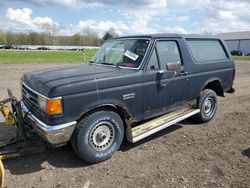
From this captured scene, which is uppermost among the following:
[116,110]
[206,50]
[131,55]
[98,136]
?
[206,50]

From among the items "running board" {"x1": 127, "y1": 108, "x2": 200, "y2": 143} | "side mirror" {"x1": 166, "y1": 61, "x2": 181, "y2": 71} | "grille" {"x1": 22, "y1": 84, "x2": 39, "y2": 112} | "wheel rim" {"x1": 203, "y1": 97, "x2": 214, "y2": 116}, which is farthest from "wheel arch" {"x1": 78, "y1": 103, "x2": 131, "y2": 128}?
"wheel rim" {"x1": 203, "y1": 97, "x2": 214, "y2": 116}

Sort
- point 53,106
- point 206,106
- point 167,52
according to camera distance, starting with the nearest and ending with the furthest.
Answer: point 53,106 → point 167,52 → point 206,106

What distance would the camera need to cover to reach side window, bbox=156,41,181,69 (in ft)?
16.0

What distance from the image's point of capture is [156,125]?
4.88m

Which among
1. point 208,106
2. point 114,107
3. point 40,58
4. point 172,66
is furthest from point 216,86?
point 40,58

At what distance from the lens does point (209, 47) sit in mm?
6238

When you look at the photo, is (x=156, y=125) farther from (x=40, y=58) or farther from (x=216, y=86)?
(x=40, y=58)

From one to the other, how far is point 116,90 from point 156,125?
3.99 feet

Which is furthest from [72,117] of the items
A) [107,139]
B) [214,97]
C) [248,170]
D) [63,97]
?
[214,97]

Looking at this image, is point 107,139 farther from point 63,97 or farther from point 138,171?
point 63,97

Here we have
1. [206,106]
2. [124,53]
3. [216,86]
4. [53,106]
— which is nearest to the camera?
[53,106]

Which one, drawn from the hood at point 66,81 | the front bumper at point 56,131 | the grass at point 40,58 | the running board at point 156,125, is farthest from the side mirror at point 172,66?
the grass at point 40,58

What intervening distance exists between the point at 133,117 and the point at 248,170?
6.67 feet

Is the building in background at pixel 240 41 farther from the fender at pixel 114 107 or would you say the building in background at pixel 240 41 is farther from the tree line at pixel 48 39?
the fender at pixel 114 107
